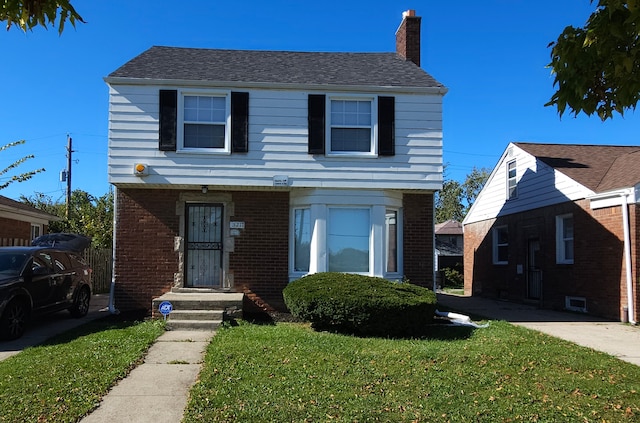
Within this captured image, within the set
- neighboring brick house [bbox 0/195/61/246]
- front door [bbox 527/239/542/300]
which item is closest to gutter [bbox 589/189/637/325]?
front door [bbox 527/239/542/300]

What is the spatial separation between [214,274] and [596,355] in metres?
7.83

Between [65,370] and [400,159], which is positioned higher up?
[400,159]

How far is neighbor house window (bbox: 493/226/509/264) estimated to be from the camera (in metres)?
18.2

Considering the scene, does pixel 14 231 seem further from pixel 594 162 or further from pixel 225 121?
pixel 594 162

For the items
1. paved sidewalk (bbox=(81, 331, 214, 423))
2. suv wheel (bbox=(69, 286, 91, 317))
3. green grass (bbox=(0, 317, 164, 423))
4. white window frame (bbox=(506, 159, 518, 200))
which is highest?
white window frame (bbox=(506, 159, 518, 200))

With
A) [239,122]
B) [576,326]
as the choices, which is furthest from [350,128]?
[576,326]

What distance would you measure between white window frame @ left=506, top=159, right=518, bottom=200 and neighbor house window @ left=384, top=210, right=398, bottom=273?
7065 mm

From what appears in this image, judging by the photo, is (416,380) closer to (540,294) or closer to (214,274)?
(214,274)

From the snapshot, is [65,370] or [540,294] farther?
[540,294]

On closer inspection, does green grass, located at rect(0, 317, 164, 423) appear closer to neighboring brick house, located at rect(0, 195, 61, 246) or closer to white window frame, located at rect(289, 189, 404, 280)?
white window frame, located at rect(289, 189, 404, 280)

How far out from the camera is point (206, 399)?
546 centimetres

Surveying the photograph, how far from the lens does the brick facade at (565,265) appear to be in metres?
12.3

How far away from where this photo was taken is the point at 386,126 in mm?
11672

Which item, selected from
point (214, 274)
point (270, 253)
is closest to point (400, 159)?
point (270, 253)
